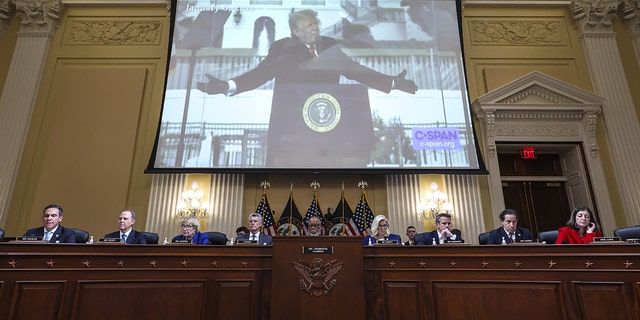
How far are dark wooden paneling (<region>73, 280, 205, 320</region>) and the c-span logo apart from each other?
156 inches

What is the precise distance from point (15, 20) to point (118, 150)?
3.55 metres

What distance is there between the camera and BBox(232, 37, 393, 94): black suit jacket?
270 inches

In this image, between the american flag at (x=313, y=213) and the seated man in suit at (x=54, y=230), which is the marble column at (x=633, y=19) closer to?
the american flag at (x=313, y=213)

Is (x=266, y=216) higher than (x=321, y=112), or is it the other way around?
(x=321, y=112)

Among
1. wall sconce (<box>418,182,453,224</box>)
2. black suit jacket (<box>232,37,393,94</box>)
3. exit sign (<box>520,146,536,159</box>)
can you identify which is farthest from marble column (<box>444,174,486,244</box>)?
black suit jacket (<box>232,37,393,94</box>)

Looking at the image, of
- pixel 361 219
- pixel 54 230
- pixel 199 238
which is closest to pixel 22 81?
pixel 54 230

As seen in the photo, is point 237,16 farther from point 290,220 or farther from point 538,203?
point 538,203

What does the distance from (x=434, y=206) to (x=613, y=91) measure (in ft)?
12.7

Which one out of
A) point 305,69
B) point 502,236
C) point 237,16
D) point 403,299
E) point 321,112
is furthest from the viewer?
point 237,16

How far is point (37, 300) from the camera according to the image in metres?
2.86

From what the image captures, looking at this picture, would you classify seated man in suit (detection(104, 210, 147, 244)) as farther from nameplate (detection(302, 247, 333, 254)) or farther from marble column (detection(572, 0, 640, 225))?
marble column (detection(572, 0, 640, 225))

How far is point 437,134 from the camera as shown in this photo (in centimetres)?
655

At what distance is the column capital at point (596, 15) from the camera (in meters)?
7.53

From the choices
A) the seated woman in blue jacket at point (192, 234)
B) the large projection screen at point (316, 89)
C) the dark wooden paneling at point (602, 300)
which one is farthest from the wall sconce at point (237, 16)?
the dark wooden paneling at point (602, 300)
